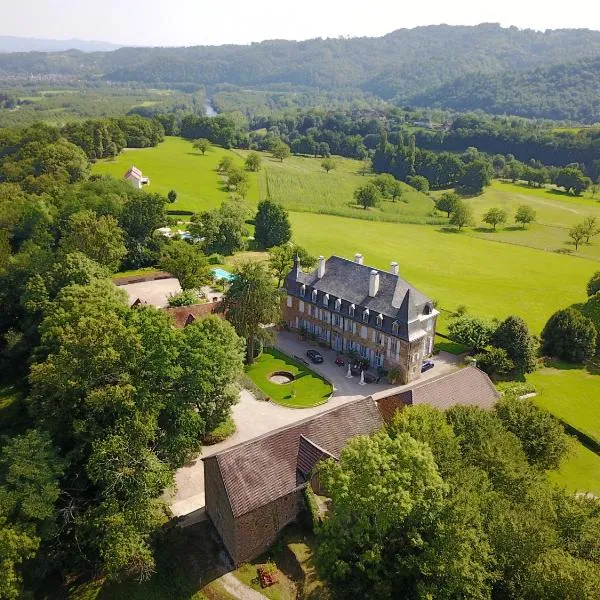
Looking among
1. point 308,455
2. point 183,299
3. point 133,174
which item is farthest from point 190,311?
point 133,174

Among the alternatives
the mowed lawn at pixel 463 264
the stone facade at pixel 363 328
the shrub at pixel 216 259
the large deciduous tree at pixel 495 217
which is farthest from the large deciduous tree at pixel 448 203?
the stone facade at pixel 363 328

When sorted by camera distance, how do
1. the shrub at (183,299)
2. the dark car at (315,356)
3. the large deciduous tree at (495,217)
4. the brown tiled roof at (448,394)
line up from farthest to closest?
1. the large deciduous tree at (495,217)
2. the shrub at (183,299)
3. the dark car at (315,356)
4. the brown tiled roof at (448,394)

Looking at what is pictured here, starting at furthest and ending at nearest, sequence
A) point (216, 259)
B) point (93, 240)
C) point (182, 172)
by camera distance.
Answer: point (182, 172)
point (216, 259)
point (93, 240)

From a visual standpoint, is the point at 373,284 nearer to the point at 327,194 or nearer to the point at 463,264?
the point at 463,264

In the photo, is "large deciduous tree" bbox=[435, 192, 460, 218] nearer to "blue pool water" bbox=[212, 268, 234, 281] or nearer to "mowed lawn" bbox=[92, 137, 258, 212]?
"mowed lawn" bbox=[92, 137, 258, 212]

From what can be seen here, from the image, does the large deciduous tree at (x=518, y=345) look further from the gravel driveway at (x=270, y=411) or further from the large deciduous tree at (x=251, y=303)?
the large deciduous tree at (x=251, y=303)

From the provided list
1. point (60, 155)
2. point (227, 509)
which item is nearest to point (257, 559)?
point (227, 509)
